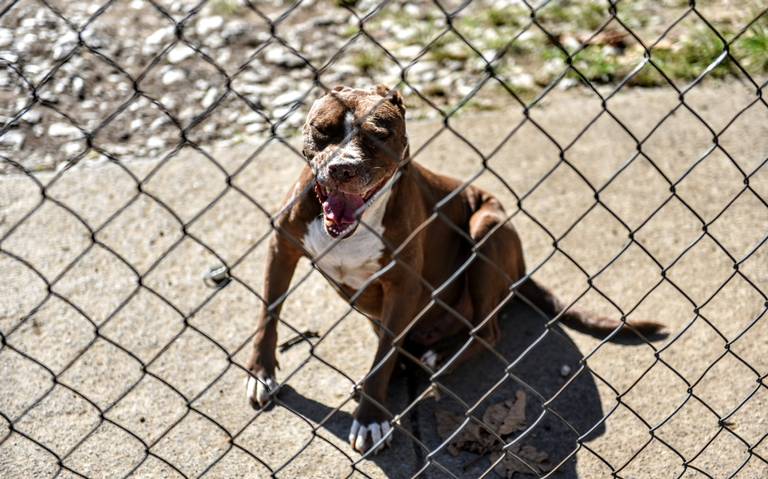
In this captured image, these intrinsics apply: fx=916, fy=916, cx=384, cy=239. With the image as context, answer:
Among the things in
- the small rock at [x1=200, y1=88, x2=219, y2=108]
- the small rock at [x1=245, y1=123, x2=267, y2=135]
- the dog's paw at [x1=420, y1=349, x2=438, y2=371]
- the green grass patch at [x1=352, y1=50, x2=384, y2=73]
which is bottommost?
the small rock at [x1=200, y1=88, x2=219, y2=108]

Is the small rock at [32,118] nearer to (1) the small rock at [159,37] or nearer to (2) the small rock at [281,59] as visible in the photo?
(1) the small rock at [159,37]

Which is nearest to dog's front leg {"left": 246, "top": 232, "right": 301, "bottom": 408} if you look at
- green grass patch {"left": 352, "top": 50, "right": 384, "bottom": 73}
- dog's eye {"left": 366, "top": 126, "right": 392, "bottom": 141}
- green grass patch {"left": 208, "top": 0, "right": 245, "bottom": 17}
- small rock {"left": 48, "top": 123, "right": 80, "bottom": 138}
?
dog's eye {"left": 366, "top": 126, "right": 392, "bottom": 141}

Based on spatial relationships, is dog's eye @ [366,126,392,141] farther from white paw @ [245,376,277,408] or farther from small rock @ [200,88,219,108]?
small rock @ [200,88,219,108]

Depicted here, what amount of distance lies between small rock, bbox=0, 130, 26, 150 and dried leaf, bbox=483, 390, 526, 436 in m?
3.10

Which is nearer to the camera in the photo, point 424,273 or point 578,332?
point 424,273

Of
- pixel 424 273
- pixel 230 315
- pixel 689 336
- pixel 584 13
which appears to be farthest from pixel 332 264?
pixel 584 13

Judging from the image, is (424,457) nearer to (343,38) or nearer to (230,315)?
(230,315)

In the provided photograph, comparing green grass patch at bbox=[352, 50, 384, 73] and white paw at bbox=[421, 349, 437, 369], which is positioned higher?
white paw at bbox=[421, 349, 437, 369]

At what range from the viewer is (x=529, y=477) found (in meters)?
3.34

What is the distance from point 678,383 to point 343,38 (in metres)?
3.41

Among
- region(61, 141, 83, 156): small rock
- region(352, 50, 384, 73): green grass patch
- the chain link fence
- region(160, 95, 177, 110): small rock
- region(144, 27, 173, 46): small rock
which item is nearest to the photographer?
the chain link fence

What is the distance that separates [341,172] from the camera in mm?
3080

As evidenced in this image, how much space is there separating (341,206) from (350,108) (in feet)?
1.14

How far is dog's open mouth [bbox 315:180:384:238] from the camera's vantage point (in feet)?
10.6
